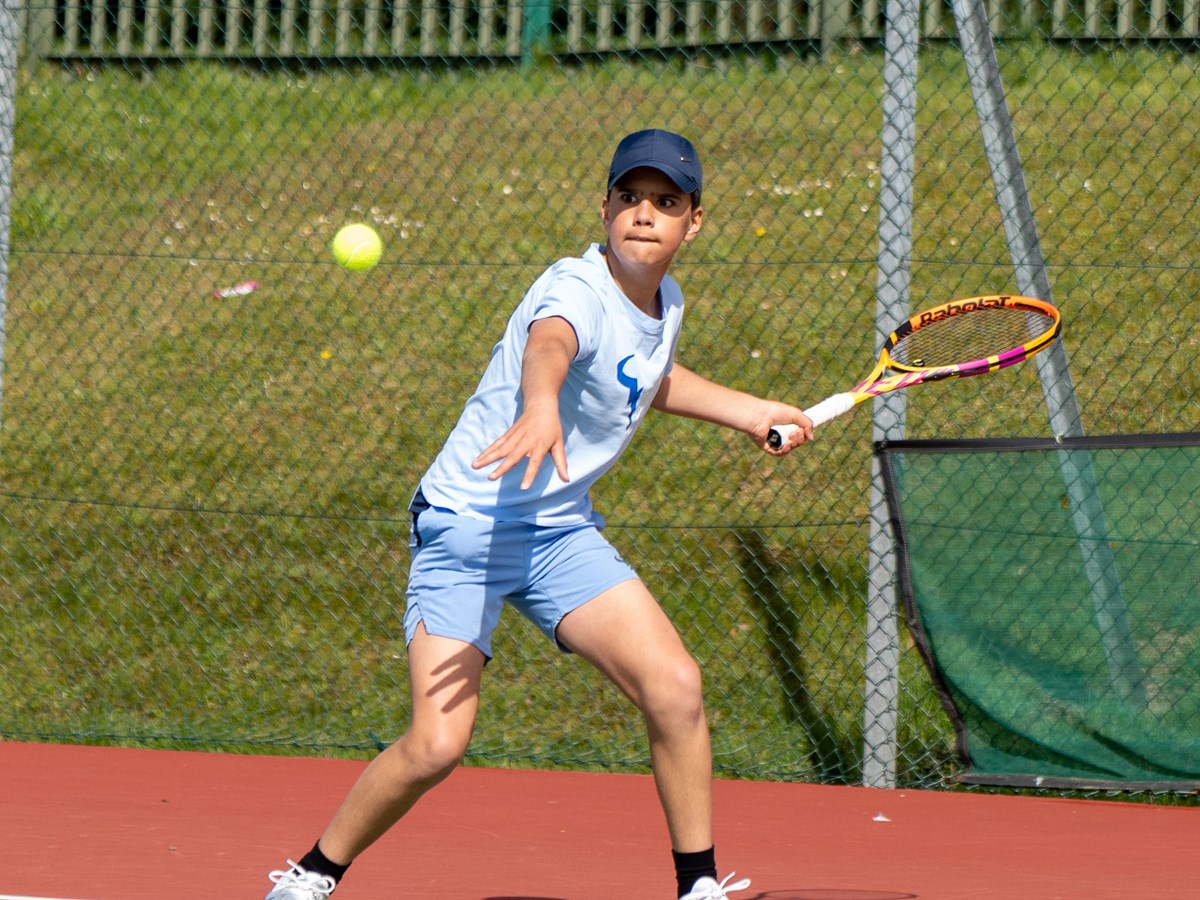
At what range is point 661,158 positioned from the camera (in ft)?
10.3

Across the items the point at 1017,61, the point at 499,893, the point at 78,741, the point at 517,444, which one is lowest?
the point at 499,893

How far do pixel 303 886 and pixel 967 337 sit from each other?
7.07 ft

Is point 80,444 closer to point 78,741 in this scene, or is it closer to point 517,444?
point 78,741

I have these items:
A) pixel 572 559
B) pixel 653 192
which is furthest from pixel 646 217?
pixel 572 559

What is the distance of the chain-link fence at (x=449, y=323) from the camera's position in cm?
577

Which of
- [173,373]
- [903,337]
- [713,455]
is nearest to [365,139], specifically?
[173,373]

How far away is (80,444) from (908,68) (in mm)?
3964

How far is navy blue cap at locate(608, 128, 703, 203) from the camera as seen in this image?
313 cm

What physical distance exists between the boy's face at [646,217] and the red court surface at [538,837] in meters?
1.58

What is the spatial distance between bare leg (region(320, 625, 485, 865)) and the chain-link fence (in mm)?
2218

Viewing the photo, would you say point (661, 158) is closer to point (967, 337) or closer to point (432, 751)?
point (432, 751)

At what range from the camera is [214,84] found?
313 inches

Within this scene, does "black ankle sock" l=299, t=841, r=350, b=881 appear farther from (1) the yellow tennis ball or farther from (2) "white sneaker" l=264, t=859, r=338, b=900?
(1) the yellow tennis ball

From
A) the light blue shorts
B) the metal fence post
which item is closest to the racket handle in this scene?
the light blue shorts
